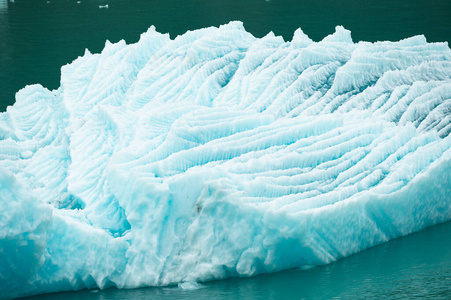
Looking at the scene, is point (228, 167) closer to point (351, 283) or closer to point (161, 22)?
point (351, 283)

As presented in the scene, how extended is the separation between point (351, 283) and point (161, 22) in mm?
18565

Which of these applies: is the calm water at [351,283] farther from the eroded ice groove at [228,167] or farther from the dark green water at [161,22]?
the dark green water at [161,22]

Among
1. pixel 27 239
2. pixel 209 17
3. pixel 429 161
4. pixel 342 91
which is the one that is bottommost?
pixel 27 239

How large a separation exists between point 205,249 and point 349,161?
1726 mm

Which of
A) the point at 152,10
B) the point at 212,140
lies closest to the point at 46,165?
the point at 212,140

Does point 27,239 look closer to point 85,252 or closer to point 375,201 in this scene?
point 85,252

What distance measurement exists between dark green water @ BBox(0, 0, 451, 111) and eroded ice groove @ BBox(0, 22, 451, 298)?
6493mm

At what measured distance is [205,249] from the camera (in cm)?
522

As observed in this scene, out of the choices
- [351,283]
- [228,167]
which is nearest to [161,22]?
[228,167]

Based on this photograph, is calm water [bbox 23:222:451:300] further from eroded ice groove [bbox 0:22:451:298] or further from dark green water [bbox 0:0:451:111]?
dark green water [bbox 0:0:451:111]

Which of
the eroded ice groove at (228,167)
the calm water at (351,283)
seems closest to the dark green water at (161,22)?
the eroded ice groove at (228,167)

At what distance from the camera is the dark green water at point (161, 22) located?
17234 millimetres

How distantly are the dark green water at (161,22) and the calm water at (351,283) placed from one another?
929cm

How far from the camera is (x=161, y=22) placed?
73.7ft
